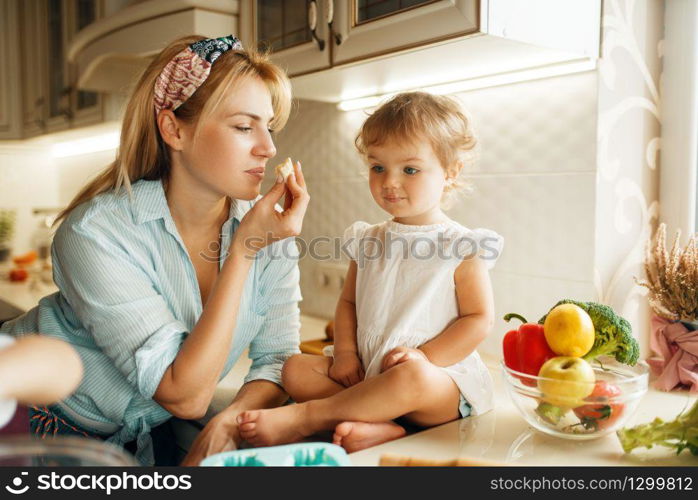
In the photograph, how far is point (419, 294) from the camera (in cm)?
102

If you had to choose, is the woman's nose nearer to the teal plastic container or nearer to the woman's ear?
the woman's ear

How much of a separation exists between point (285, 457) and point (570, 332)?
453mm

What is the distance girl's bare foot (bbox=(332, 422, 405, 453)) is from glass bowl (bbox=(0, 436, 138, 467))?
39cm

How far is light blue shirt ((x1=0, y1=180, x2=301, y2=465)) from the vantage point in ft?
3.15

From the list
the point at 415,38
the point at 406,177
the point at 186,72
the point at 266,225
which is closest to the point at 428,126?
the point at 406,177

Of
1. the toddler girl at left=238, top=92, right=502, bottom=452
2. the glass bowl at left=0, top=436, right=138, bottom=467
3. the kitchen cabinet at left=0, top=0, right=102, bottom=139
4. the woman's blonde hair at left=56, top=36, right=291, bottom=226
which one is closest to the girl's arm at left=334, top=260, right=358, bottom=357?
the toddler girl at left=238, top=92, right=502, bottom=452

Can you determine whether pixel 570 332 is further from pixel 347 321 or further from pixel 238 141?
pixel 238 141

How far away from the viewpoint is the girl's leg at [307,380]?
104 cm

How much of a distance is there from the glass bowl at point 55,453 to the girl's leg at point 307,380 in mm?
561

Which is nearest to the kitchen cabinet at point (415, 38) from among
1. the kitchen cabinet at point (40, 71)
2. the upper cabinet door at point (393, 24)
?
the upper cabinet door at point (393, 24)

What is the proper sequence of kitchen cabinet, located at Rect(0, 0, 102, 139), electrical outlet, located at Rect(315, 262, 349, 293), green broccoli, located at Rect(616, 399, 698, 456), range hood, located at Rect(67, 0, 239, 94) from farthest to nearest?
kitchen cabinet, located at Rect(0, 0, 102, 139) < electrical outlet, located at Rect(315, 262, 349, 293) < range hood, located at Rect(67, 0, 239, 94) < green broccoli, located at Rect(616, 399, 698, 456)

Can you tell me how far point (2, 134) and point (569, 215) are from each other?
9.94ft
